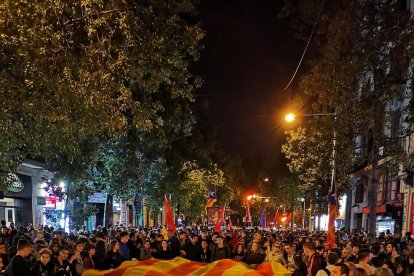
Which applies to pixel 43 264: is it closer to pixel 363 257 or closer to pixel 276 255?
pixel 363 257

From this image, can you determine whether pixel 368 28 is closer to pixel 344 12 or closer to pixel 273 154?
pixel 344 12

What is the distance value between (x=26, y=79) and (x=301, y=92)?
52.6ft

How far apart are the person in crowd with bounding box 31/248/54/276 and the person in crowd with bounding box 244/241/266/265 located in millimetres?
6805

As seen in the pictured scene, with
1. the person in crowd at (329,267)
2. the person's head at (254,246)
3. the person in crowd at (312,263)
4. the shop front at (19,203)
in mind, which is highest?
the person in crowd at (329,267)

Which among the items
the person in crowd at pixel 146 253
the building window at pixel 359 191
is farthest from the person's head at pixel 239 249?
the building window at pixel 359 191

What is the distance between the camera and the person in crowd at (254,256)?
50.5 ft

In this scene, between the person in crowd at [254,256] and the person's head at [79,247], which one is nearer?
the person's head at [79,247]

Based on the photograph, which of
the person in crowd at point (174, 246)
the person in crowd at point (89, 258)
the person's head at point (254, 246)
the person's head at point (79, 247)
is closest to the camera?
the person's head at point (79, 247)

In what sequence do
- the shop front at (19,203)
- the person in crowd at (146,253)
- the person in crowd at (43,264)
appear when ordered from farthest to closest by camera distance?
1. the shop front at (19,203)
2. the person in crowd at (146,253)
3. the person in crowd at (43,264)

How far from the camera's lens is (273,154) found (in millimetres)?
83062

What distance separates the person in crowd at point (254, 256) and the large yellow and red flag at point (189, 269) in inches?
15.4

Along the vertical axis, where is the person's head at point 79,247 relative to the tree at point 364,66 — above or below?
below

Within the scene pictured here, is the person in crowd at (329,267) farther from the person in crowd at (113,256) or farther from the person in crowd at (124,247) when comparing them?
the person in crowd at (124,247)

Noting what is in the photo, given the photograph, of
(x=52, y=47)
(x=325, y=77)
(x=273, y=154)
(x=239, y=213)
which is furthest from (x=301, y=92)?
(x=239, y=213)
